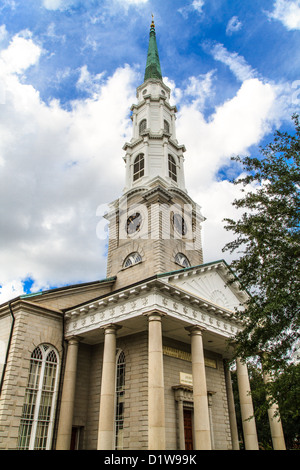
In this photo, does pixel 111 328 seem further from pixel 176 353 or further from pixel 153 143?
pixel 153 143

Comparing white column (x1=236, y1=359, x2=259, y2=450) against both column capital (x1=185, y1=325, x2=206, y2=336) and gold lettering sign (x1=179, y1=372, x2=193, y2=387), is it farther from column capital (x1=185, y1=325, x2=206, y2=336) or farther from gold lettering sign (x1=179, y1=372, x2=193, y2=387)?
gold lettering sign (x1=179, y1=372, x2=193, y2=387)

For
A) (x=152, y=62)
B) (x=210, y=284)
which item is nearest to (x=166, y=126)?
(x=152, y=62)

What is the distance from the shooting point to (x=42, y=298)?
20047 mm

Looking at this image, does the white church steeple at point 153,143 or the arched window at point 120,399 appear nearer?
the arched window at point 120,399

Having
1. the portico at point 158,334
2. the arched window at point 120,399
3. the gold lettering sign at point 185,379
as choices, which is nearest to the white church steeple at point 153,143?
the portico at point 158,334

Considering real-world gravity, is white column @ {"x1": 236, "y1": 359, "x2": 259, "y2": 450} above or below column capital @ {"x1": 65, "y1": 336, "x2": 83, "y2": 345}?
Result: below

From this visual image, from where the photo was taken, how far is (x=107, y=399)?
626 inches

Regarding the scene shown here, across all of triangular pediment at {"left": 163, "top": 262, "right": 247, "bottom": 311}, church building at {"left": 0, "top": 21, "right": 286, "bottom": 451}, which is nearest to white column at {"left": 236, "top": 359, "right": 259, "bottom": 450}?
church building at {"left": 0, "top": 21, "right": 286, "bottom": 451}

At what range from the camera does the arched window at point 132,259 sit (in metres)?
24.6

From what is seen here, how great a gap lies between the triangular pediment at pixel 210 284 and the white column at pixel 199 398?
88.5 inches

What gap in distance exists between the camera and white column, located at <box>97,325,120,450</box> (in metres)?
15.1

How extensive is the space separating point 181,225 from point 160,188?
11.4 ft

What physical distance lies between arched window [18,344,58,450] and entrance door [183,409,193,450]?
7.02 meters

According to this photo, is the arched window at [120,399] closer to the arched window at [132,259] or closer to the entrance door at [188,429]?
the entrance door at [188,429]
